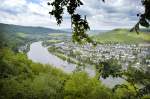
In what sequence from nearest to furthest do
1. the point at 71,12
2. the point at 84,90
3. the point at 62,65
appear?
the point at 71,12, the point at 84,90, the point at 62,65

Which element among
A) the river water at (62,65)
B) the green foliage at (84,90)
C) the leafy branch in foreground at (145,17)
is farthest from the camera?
the river water at (62,65)

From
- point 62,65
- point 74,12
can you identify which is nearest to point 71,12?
point 74,12

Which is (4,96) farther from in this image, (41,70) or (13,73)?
(41,70)

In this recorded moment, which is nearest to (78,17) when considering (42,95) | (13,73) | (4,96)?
(4,96)

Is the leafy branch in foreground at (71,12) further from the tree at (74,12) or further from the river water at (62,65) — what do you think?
the river water at (62,65)

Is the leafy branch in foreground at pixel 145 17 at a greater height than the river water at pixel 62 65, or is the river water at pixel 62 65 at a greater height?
the leafy branch in foreground at pixel 145 17

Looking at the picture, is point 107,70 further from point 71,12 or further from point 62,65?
point 62,65

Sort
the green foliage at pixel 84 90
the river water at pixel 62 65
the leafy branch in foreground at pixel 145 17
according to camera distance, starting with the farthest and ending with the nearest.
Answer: the river water at pixel 62 65, the green foliage at pixel 84 90, the leafy branch in foreground at pixel 145 17

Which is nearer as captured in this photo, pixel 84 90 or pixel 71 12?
pixel 71 12

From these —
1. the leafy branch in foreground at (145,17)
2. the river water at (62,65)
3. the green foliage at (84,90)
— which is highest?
the leafy branch in foreground at (145,17)

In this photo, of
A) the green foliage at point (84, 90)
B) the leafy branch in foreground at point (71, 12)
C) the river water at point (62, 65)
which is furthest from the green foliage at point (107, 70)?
the river water at point (62, 65)

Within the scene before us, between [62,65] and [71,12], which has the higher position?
[71,12]

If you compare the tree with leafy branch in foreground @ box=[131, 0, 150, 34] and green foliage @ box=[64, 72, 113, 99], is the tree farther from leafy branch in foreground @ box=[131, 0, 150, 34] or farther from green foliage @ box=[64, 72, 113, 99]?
green foliage @ box=[64, 72, 113, 99]
